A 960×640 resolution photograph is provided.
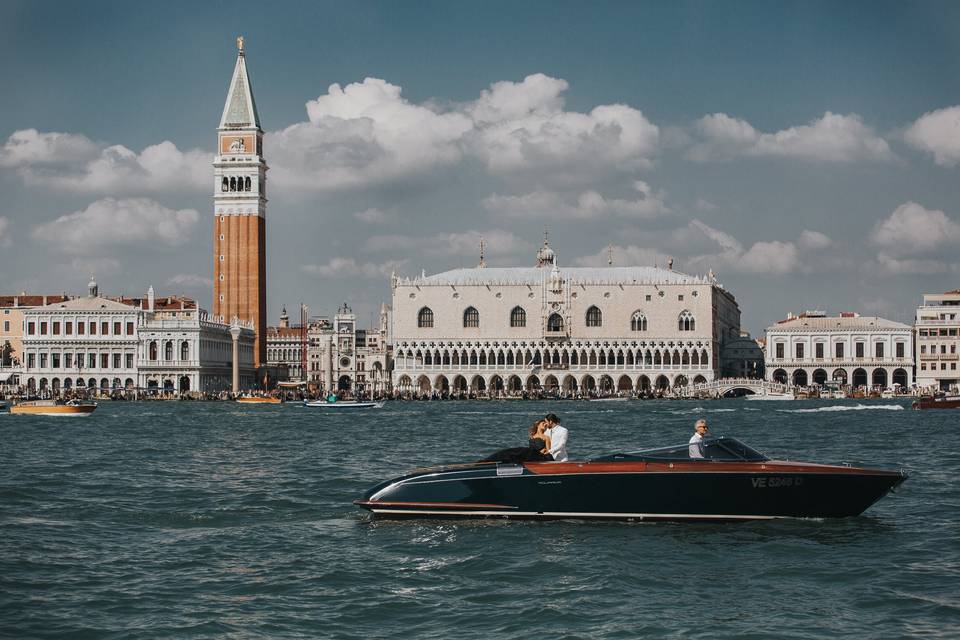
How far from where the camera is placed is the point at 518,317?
10688 centimetres

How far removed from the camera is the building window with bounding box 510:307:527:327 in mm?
106625

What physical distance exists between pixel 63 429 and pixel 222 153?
216 ft

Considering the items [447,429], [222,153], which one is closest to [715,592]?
[447,429]

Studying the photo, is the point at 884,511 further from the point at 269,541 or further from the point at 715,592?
the point at 269,541

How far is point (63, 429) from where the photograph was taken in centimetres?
4806

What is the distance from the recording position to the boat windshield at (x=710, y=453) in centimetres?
1750

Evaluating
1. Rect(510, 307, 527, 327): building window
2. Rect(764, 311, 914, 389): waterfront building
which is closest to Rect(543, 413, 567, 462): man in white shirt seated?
Rect(510, 307, 527, 327): building window

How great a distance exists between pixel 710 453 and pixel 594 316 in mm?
88927

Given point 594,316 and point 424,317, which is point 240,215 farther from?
point 594,316

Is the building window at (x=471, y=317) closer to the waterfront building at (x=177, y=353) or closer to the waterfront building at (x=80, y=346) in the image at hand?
the waterfront building at (x=177, y=353)

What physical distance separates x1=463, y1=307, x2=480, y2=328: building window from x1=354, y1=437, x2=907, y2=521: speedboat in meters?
88.9

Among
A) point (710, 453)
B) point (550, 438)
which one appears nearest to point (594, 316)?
point (550, 438)

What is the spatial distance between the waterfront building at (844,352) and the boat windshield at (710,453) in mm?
94511

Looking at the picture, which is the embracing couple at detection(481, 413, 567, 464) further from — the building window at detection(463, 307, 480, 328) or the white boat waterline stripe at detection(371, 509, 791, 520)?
the building window at detection(463, 307, 480, 328)
